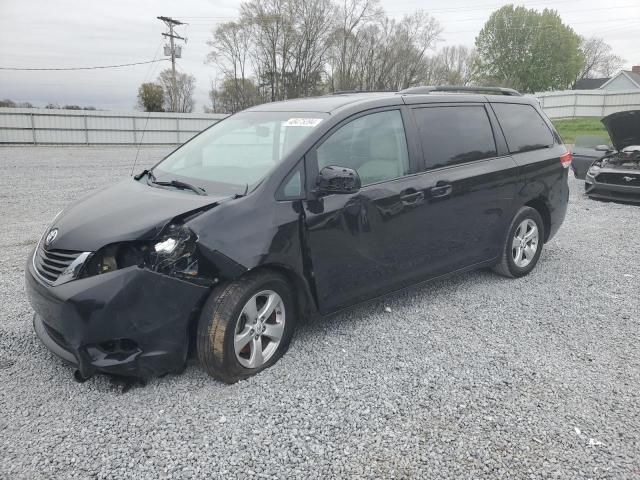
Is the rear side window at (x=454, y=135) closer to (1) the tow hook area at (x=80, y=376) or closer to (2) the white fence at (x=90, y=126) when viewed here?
(1) the tow hook area at (x=80, y=376)

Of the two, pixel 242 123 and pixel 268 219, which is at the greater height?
pixel 242 123

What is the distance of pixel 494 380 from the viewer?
309 centimetres

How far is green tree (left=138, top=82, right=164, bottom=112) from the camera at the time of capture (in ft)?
142

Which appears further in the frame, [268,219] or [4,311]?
[4,311]

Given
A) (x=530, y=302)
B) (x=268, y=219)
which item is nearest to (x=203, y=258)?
(x=268, y=219)

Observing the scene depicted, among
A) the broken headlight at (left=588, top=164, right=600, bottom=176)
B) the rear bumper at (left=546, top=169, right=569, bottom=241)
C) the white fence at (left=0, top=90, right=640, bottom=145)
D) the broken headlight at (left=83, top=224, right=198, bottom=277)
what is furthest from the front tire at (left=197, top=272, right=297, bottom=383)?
the white fence at (left=0, top=90, right=640, bottom=145)

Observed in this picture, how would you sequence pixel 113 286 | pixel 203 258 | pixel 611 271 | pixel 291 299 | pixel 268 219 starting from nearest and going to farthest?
1. pixel 113 286
2. pixel 203 258
3. pixel 268 219
4. pixel 291 299
5. pixel 611 271

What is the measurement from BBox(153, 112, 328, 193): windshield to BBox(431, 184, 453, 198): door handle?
1077mm

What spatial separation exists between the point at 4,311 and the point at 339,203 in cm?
288

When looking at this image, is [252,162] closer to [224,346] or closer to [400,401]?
[224,346]

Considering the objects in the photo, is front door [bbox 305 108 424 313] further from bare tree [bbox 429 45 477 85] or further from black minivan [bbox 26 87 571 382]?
bare tree [bbox 429 45 477 85]

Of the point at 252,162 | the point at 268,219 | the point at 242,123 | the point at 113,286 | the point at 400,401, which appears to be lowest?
the point at 400,401

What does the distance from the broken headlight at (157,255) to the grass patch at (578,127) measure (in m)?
25.4

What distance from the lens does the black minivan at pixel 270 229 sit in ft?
8.91
